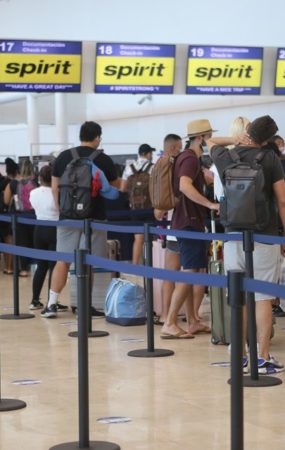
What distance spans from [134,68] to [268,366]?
1041 centimetres

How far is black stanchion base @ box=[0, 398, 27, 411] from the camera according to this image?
613cm

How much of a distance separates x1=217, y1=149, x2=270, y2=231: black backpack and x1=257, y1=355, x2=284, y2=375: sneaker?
2.88 ft

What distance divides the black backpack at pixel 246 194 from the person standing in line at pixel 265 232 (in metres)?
0.06

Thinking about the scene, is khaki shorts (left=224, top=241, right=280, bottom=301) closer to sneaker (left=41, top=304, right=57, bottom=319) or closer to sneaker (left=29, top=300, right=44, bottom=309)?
sneaker (left=41, top=304, right=57, bottom=319)

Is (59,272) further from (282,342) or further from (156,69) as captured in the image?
(156,69)

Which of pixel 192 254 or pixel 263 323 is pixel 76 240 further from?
pixel 263 323

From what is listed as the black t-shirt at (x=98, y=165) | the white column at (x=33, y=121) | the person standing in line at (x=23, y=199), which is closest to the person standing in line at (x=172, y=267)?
the black t-shirt at (x=98, y=165)

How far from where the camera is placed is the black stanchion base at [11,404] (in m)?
6.13

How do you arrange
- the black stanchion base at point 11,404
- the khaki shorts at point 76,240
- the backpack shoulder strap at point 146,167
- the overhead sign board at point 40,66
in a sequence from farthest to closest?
the overhead sign board at point 40,66 → the backpack shoulder strap at point 146,167 → the khaki shorts at point 76,240 → the black stanchion base at point 11,404

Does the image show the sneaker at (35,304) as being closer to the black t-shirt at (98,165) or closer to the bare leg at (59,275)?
the bare leg at (59,275)

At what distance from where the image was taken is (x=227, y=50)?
17172 mm

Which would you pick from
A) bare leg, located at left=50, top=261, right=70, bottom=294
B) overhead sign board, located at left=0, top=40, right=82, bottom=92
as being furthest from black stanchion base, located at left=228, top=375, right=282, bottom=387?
overhead sign board, located at left=0, top=40, right=82, bottom=92

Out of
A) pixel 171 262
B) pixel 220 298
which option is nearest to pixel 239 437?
pixel 220 298

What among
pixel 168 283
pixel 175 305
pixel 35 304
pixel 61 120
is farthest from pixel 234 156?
pixel 61 120
